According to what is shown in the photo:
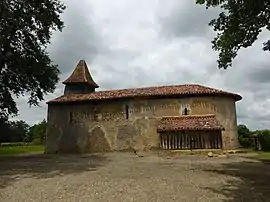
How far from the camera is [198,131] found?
30.7 m

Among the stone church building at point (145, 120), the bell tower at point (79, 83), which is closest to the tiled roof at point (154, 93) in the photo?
the stone church building at point (145, 120)

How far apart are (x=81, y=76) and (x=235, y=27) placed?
98.1 ft

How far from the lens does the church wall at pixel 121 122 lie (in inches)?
1287

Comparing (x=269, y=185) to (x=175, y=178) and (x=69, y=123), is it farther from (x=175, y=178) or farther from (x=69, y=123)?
(x=69, y=123)

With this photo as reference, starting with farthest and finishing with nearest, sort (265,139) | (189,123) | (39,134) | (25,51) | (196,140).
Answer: (39,134)
(265,139)
(189,123)
(196,140)
(25,51)

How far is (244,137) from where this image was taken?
136 feet

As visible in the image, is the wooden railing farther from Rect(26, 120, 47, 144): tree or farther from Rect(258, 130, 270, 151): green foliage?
Rect(26, 120, 47, 144): tree

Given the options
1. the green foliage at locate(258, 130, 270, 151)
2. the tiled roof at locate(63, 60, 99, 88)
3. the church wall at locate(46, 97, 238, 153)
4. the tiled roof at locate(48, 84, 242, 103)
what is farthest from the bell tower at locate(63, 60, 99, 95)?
the green foliage at locate(258, 130, 270, 151)

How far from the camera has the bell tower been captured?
41.0 meters

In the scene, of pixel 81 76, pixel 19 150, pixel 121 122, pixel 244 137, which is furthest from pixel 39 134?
pixel 244 137

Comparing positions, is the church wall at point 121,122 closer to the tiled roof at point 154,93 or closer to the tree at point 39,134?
the tiled roof at point 154,93

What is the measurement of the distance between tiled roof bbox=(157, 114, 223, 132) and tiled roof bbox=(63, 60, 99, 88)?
42.5ft

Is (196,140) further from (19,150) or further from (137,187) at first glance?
(19,150)

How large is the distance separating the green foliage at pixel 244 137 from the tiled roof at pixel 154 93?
781cm
